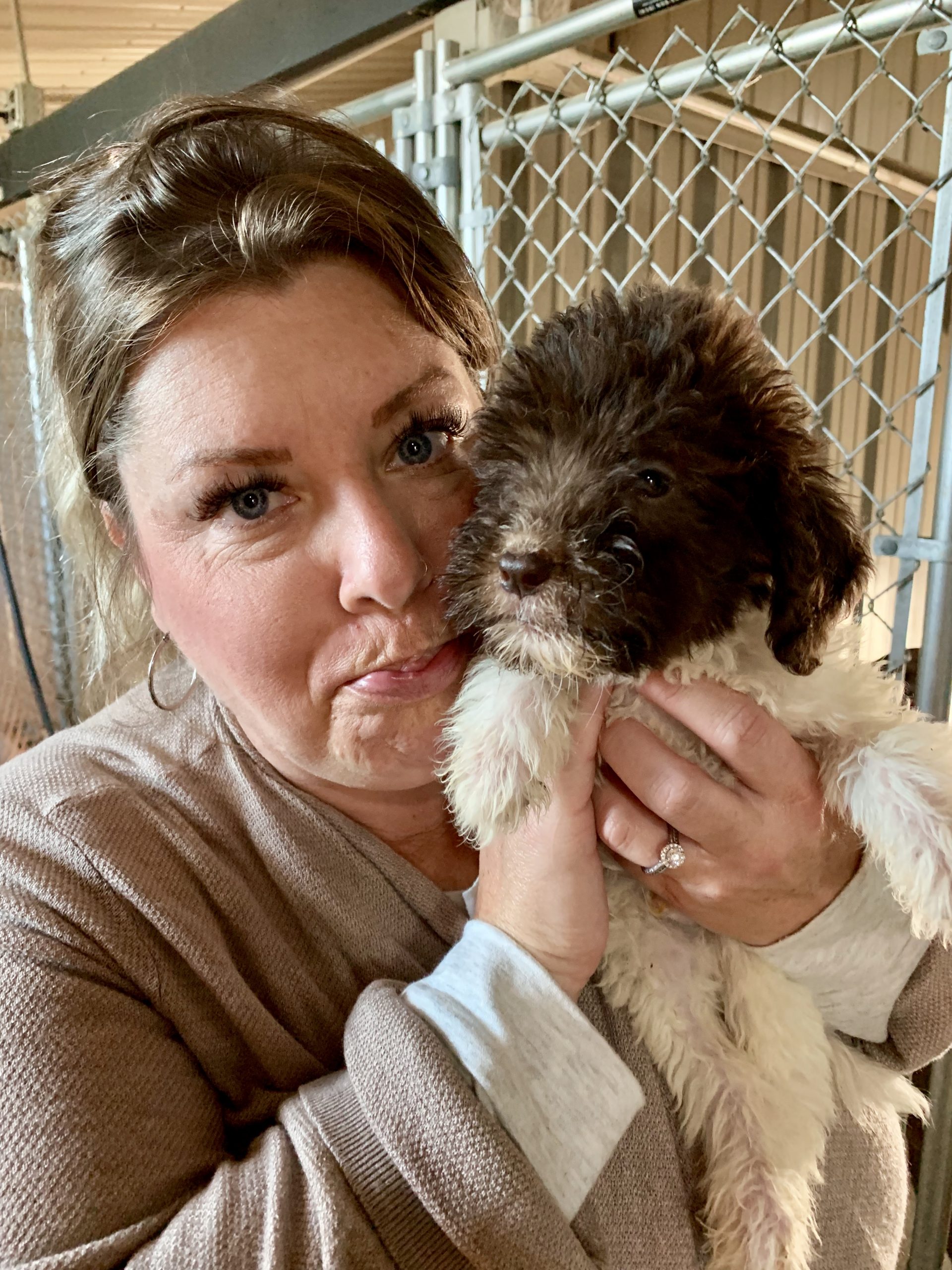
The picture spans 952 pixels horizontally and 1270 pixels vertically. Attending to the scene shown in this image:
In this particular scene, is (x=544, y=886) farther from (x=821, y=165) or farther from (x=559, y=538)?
(x=821, y=165)

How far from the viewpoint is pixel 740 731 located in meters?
1.37

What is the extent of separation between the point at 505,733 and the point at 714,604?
376 millimetres

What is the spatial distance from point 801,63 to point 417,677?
172cm

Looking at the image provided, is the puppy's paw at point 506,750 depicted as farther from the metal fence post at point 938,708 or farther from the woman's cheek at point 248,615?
the metal fence post at point 938,708

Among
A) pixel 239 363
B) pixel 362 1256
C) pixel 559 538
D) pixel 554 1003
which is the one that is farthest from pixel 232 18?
pixel 362 1256

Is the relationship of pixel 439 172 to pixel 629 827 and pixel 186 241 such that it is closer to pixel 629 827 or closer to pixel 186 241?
pixel 186 241

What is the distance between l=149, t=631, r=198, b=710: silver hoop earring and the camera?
181 cm

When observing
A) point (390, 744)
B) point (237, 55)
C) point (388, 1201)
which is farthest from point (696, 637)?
point (237, 55)

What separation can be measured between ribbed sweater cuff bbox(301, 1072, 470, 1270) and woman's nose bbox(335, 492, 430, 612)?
0.72m

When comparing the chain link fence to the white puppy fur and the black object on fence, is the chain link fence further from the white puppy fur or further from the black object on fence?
the black object on fence

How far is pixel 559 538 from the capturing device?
1228 millimetres

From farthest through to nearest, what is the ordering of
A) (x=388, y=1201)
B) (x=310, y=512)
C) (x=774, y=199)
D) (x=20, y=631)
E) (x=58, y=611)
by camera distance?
(x=774, y=199) < (x=58, y=611) < (x=20, y=631) < (x=310, y=512) < (x=388, y=1201)

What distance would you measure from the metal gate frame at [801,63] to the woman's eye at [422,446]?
100cm

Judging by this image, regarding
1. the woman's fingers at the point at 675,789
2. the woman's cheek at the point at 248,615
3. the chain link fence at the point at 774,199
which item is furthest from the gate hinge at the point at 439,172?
the woman's fingers at the point at 675,789
